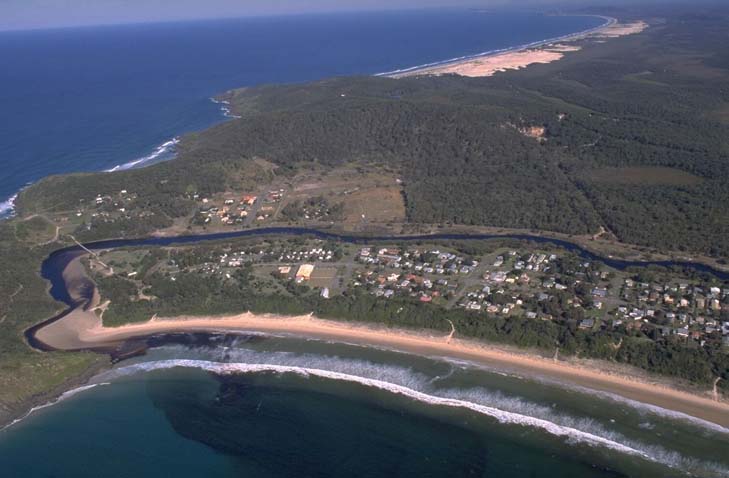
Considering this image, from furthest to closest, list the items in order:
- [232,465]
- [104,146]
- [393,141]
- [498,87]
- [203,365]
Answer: [498,87] < [104,146] < [393,141] < [203,365] < [232,465]

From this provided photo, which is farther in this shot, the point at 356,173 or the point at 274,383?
the point at 356,173

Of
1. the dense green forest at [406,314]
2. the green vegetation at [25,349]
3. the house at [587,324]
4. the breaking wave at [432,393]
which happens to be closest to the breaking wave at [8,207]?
the green vegetation at [25,349]

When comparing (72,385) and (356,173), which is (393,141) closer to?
(356,173)

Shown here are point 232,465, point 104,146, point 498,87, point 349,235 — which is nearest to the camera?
point 232,465

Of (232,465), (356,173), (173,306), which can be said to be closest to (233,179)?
(356,173)

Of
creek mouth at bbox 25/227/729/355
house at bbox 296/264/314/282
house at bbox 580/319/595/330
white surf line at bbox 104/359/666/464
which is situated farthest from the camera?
house at bbox 296/264/314/282

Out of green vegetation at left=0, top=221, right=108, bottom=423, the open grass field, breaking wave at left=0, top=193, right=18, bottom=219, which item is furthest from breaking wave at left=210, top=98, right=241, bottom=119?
green vegetation at left=0, top=221, right=108, bottom=423

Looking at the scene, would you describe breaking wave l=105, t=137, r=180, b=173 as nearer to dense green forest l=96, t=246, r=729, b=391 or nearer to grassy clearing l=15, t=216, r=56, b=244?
grassy clearing l=15, t=216, r=56, b=244
